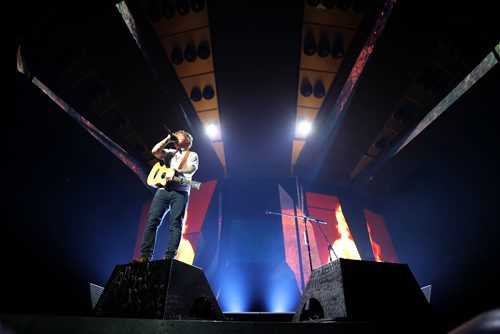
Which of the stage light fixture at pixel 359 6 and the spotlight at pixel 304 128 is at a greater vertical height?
the stage light fixture at pixel 359 6

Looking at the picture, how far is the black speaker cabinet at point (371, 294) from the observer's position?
4.94 ft

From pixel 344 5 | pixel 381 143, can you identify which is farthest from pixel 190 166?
pixel 381 143

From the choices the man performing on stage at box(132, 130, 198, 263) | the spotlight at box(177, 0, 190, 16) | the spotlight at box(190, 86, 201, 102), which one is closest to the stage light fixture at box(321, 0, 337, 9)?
the spotlight at box(177, 0, 190, 16)

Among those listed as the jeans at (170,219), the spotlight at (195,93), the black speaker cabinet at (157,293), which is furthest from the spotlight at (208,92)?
the black speaker cabinet at (157,293)

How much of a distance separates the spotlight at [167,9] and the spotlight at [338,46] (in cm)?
320

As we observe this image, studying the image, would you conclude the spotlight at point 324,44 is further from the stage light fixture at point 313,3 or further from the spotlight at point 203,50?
the spotlight at point 203,50

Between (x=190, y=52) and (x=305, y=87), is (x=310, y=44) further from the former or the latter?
(x=190, y=52)

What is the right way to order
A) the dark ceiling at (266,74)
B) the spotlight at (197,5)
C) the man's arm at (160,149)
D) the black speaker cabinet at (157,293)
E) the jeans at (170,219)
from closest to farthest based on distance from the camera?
the black speaker cabinet at (157,293) → the jeans at (170,219) → the man's arm at (160,149) → the dark ceiling at (266,74) → the spotlight at (197,5)

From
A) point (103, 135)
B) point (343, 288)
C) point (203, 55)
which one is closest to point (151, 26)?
point (203, 55)

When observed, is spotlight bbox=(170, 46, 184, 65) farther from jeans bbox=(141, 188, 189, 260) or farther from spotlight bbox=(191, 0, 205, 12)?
jeans bbox=(141, 188, 189, 260)

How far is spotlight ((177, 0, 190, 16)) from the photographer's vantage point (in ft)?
13.8

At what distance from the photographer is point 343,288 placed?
156 centimetres

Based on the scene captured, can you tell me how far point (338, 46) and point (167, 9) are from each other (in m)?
3.38

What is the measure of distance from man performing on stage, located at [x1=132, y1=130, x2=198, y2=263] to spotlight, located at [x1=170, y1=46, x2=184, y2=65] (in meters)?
2.95
